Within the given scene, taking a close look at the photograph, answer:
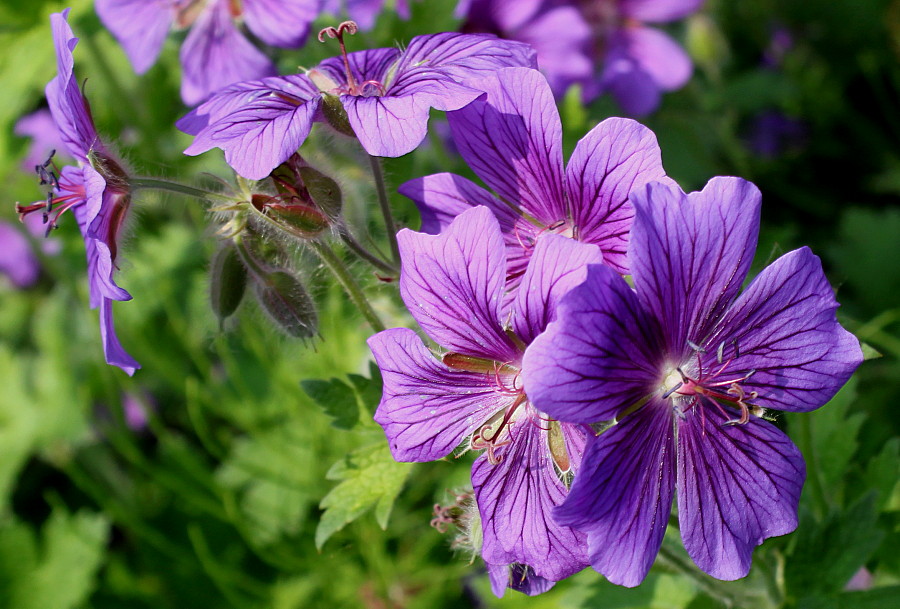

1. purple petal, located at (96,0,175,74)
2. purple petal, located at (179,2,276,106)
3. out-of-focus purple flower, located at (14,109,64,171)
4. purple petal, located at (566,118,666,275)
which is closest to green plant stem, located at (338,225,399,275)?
purple petal, located at (566,118,666,275)

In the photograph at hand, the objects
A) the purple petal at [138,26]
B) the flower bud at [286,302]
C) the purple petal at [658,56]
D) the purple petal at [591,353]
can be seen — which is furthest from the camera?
the purple petal at [658,56]

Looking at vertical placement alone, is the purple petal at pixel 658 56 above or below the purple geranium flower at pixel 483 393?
below

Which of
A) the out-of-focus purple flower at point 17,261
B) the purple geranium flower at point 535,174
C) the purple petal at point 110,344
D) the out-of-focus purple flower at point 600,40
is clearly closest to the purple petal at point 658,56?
the out-of-focus purple flower at point 600,40

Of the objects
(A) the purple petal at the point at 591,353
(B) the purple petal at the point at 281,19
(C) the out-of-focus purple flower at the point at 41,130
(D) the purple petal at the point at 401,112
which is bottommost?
(C) the out-of-focus purple flower at the point at 41,130

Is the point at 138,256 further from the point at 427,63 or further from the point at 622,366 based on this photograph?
the point at 622,366

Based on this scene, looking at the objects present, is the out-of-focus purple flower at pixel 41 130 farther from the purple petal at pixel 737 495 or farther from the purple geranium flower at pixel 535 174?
the purple petal at pixel 737 495

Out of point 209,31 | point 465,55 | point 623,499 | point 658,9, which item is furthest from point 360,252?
point 658,9
